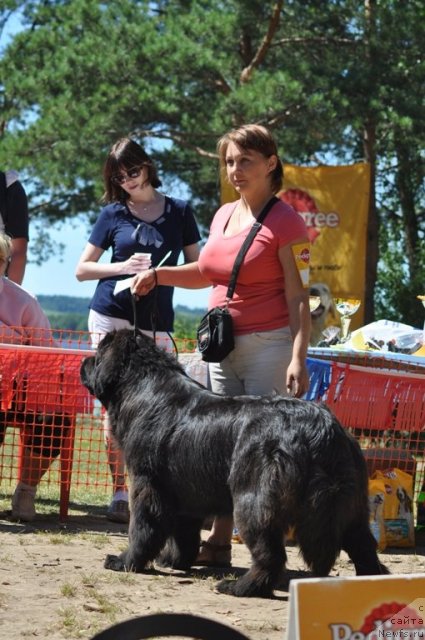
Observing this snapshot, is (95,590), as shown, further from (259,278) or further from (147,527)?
(259,278)

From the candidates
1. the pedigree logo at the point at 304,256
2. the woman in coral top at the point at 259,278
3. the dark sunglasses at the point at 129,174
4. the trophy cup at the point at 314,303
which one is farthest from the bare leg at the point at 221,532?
the trophy cup at the point at 314,303

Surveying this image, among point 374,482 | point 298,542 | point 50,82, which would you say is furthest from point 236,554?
point 50,82

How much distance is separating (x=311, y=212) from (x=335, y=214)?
0.30 meters

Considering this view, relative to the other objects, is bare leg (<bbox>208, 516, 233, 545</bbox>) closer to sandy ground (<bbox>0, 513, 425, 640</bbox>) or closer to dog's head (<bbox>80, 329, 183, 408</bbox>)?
sandy ground (<bbox>0, 513, 425, 640</bbox>)

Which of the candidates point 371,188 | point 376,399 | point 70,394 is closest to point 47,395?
point 70,394

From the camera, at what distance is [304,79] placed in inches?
499

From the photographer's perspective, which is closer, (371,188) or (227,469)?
(227,469)

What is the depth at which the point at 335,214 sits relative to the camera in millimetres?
12523

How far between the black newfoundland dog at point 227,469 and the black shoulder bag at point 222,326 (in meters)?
0.17

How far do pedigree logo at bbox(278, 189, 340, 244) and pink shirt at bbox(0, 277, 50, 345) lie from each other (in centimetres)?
696

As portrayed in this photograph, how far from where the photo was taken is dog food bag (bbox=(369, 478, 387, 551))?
5492 millimetres

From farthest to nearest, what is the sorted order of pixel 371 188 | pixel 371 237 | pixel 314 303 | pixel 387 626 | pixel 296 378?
pixel 371 237, pixel 371 188, pixel 314 303, pixel 296 378, pixel 387 626

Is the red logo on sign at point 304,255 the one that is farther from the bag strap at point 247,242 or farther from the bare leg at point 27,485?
the bare leg at point 27,485

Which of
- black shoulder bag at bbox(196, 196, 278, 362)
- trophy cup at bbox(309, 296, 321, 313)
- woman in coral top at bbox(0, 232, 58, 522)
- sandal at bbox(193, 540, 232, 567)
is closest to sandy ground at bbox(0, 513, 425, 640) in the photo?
sandal at bbox(193, 540, 232, 567)
